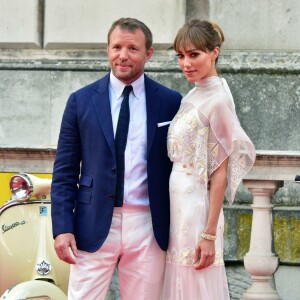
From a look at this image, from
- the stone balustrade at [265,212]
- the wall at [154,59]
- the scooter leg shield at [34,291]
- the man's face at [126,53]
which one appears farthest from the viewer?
the wall at [154,59]

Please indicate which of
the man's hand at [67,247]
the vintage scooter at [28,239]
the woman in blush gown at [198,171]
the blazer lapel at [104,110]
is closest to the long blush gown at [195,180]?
the woman in blush gown at [198,171]

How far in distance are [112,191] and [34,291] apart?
1.36 meters

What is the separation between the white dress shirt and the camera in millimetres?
4762

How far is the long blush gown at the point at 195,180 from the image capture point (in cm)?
473

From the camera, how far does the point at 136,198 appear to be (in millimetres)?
4762

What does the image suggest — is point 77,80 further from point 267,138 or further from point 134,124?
point 134,124

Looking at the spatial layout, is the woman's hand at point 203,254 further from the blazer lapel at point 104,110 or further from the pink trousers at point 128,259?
the blazer lapel at point 104,110

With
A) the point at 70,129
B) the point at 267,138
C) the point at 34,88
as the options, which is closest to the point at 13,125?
the point at 34,88

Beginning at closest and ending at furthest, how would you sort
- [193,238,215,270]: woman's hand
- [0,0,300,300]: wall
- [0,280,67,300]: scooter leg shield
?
[193,238,215,270]: woman's hand, [0,280,67,300]: scooter leg shield, [0,0,300,300]: wall

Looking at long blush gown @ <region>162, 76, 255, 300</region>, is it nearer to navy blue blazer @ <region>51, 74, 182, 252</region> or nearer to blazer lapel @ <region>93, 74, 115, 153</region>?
navy blue blazer @ <region>51, 74, 182, 252</region>

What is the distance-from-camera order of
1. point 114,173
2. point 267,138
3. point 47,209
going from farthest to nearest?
point 267,138
point 47,209
point 114,173

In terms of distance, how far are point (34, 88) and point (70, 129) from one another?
4187 mm

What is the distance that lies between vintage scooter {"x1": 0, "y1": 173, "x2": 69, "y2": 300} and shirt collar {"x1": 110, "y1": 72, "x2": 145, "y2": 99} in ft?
4.55

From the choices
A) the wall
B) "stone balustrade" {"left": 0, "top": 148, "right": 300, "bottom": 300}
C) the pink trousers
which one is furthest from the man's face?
the wall
